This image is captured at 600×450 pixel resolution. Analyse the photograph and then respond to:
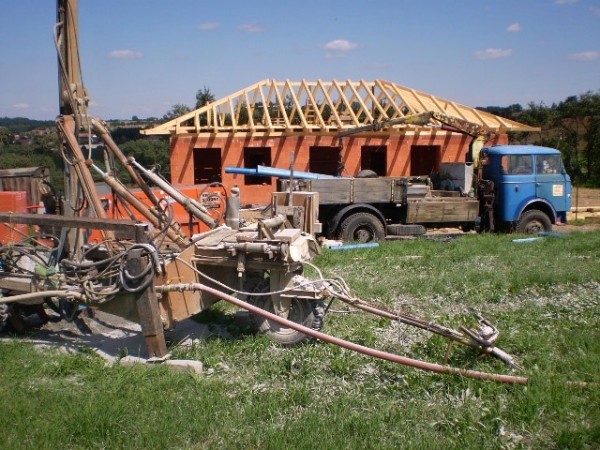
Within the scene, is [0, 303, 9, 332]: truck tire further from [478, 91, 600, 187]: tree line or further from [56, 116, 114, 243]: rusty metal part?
[478, 91, 600, 187]: tree line

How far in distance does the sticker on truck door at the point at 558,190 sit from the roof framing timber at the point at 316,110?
6768mm

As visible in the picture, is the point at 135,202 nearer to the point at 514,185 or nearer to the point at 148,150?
the point at 514,185

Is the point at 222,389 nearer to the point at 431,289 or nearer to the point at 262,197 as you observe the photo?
the point at 431,289

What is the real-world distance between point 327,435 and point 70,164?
4.65 metres

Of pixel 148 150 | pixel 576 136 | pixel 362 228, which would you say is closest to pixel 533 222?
pixel 362 228

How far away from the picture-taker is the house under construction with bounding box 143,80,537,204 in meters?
21.9

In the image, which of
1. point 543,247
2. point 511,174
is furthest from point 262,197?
point 543,247

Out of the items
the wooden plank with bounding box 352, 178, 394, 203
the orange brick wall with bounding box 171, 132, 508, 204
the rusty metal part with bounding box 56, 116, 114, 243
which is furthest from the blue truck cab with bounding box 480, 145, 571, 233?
the rusty metal part with bounding box 56, 116, 114, 243

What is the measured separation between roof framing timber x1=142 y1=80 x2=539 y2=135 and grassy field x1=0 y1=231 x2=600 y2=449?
14.6m

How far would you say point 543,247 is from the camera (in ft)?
42.0

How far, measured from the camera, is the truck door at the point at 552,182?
631 inches

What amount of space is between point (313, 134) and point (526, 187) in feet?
28.5

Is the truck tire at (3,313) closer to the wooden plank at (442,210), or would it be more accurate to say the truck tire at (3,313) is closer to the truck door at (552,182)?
the wooden plank at (442,210)

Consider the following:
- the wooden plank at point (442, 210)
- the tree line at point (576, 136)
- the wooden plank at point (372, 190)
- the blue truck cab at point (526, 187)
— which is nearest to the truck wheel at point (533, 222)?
the blue truck cab at point (526, 187)
